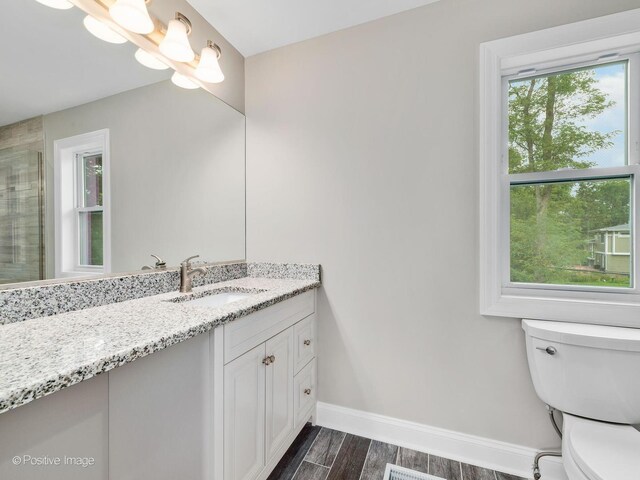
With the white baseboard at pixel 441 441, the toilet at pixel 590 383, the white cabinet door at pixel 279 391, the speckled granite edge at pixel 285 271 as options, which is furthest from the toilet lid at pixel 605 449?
the speckled granite edge at pixel 285 271

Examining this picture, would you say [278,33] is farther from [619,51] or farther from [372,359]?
[372,359]

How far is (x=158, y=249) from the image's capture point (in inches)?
57.6

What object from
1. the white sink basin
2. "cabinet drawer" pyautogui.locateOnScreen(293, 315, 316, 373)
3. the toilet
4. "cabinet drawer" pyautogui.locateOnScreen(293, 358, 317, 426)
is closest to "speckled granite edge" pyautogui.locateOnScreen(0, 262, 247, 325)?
the white sink basin

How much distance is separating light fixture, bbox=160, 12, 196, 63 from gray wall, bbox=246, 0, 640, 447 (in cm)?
62

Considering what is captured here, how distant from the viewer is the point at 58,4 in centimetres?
106

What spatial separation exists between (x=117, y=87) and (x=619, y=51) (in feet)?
7.24

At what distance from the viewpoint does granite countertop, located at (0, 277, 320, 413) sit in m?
0.57

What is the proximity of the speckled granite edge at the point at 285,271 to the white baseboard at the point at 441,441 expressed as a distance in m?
0.77

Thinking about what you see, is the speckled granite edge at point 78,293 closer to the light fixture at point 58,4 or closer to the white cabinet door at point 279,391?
the white cabinet door at point 279,391

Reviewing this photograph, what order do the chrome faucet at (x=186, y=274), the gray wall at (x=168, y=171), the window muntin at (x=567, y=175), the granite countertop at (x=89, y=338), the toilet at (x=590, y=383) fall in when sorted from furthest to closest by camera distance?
the chrome faucet at (x=186, y=274), the window muntin at (x=567, y=175), the gray wall at (x=168, y=171), the toilet at (x=590, y=383), the granite countertop at (x=89, y=338)

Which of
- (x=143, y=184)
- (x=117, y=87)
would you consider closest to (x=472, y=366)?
(x=143, y=184)

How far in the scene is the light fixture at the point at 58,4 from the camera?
3.36 feet

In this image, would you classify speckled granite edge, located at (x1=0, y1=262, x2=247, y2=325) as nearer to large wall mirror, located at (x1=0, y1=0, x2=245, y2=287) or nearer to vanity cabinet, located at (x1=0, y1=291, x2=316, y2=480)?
large wall mirror, located at (x1=0, y1=0, x2=245, y2=287)

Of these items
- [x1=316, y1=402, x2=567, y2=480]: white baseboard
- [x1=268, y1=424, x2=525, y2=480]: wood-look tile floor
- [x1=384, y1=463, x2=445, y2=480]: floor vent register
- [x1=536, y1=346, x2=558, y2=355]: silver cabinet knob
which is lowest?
[x1=268, y1=424, x2=525, y2=480]: wood-look tile floor
